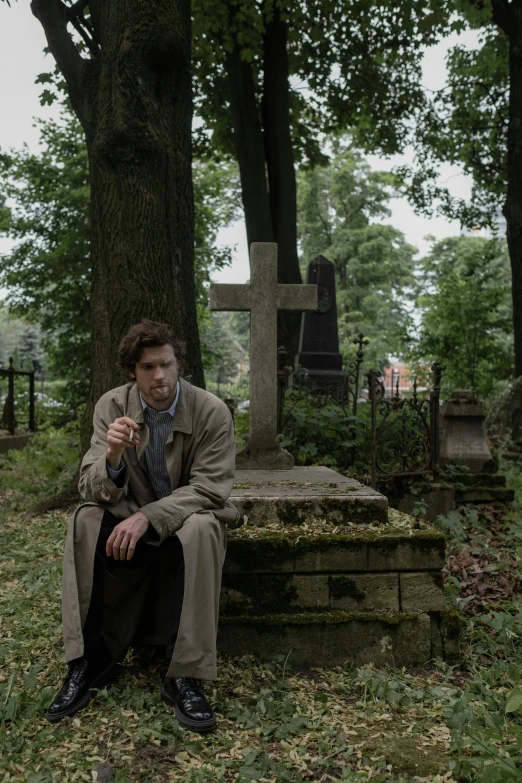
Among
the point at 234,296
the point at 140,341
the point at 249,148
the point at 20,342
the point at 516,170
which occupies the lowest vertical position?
the point at 140,341

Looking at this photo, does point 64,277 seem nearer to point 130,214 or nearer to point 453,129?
point 453,129

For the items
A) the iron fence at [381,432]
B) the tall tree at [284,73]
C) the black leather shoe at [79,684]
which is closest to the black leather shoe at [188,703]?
the black leather shoe at [79,684]

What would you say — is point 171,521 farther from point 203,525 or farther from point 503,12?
point 503,12

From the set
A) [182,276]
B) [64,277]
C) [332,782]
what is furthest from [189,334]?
[64,277]

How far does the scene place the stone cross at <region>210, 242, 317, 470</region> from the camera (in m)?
5.08

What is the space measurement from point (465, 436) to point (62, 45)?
5442mm

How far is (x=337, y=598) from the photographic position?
12.1ft

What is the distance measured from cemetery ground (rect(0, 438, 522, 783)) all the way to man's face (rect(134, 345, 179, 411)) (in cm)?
132

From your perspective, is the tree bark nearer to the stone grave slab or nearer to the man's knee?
the stone grave slab

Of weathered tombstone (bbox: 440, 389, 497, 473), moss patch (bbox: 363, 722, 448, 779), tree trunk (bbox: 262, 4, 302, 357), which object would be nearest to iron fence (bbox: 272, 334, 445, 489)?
weathered tombstone (bbox: 440, 389, 497, 473)

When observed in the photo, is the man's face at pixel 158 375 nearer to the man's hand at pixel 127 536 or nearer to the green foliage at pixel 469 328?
the man's hand at pixel 127 536

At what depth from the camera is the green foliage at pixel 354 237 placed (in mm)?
30422

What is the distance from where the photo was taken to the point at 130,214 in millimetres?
5305

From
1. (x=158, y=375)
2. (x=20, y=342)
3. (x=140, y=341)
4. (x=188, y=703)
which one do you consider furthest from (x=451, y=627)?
(x=20, y=342)
